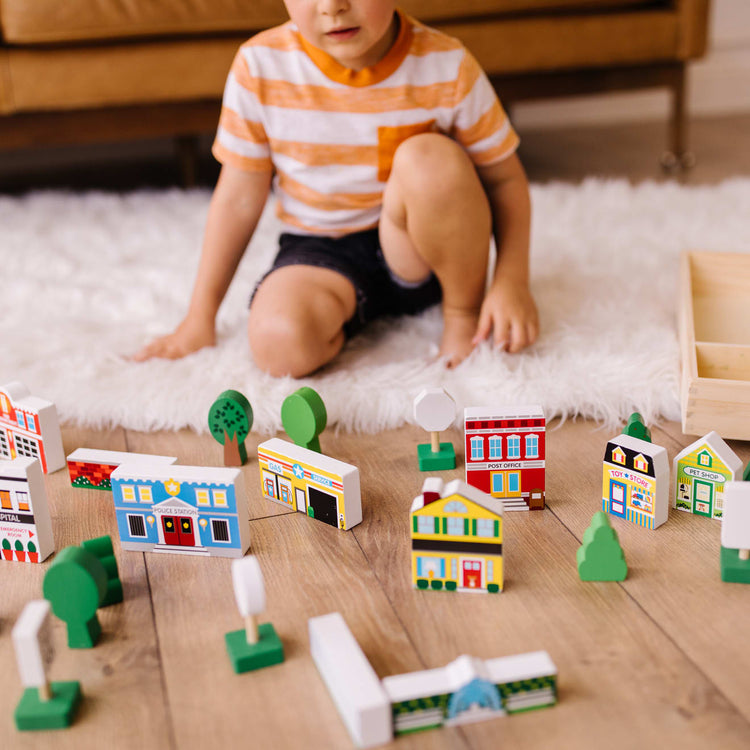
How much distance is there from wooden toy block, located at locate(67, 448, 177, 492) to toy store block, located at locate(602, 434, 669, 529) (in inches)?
16.9

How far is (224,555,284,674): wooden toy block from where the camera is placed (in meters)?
0.63

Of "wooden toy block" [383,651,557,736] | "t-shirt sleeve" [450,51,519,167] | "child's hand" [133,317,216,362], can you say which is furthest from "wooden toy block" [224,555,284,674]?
"t-shirt sleeve" [450,51,519,167]

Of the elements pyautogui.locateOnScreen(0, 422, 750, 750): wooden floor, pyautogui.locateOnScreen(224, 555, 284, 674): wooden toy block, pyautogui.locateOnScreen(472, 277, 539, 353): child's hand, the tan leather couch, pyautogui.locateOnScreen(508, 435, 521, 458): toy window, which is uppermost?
the tan leather couch

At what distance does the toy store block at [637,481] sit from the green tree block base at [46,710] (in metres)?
0.49

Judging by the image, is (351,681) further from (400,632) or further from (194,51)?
(194,51)

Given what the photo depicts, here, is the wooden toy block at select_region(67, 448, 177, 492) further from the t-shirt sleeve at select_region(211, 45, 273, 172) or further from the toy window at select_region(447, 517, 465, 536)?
the t-shirt sleeve at select_region(211, 45, 273, 172)

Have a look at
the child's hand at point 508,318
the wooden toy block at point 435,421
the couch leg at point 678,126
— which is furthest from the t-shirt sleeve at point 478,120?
the couch leg at point 678,126

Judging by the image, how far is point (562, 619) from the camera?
2.27ft

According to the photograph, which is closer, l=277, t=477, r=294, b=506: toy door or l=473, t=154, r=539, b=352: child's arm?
l=277, t=477, r=294, b=506: toy door

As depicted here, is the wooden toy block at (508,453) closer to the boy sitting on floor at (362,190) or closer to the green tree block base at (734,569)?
the green tree block base at (734,569)

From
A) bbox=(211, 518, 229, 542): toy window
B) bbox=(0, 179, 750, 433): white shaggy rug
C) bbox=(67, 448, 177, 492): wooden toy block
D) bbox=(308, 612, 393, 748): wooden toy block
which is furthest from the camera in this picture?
bbox=(0, 179, 750, 433): white shaggy rug

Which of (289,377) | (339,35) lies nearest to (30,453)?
(289,377)

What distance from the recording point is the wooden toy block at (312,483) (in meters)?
0.81

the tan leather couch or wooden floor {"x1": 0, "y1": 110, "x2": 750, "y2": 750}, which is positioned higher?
the tan leather couch
